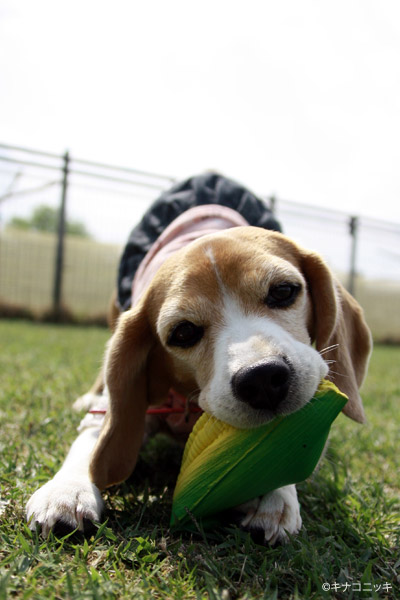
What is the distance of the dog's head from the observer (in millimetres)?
1918

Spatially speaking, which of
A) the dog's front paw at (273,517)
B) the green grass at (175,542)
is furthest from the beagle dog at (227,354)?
the green grass at (175,542)

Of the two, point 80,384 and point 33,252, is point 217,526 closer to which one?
point 80,384

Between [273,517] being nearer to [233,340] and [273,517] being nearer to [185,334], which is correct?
[233,340]

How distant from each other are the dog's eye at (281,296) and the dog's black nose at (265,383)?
527 mm

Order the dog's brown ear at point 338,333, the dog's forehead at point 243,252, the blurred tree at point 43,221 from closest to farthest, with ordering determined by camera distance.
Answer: the dog's forehead at point 243,252, the dog's brown ear at point 338,333, the blurred tree at point 43,221

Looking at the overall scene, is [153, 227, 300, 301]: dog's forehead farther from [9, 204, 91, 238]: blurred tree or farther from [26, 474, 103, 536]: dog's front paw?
[9, 204, 91, 238]: blurred tree

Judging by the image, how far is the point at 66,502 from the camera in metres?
1.94

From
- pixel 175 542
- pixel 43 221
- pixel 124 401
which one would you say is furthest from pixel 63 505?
pixel 43 221

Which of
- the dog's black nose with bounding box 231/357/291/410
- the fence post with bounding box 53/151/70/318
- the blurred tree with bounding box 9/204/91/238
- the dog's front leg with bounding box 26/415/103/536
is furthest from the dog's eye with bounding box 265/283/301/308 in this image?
the blurred tree with bounding box 9/204/91/238

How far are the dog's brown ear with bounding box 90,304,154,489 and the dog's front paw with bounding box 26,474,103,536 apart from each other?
0.45 ft

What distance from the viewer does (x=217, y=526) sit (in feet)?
6.56

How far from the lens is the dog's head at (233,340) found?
1918mm

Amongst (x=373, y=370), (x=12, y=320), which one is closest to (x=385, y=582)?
(x=373, y=370)

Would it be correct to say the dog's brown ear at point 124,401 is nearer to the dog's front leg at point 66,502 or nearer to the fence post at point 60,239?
the dog's front leg at point 66,502
